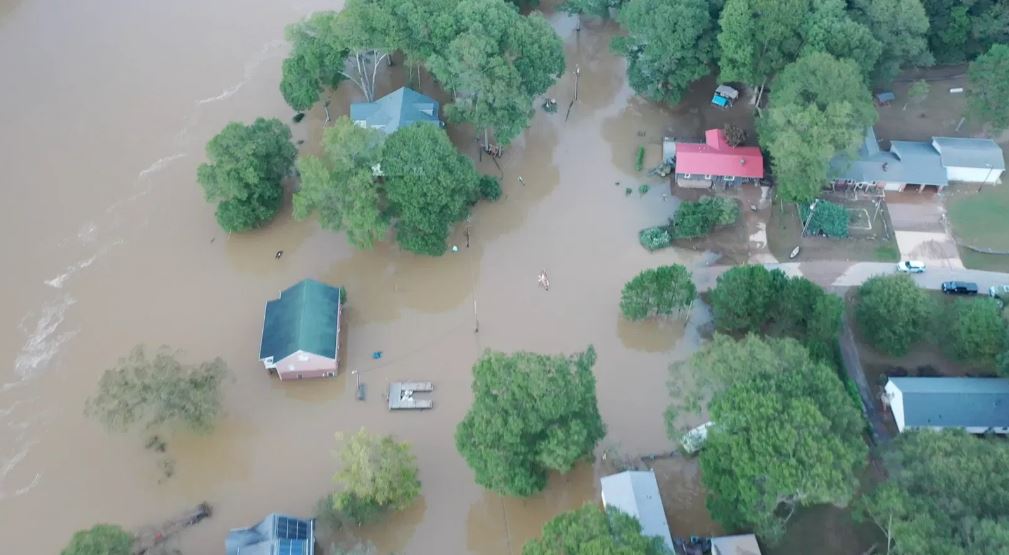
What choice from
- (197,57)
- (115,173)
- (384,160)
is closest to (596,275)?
(384,160)

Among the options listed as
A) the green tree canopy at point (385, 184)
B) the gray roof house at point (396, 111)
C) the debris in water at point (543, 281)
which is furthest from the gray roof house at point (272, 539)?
the gray roof house at point (396, 111)

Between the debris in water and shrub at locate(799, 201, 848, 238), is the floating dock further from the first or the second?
shrub at locate(799, 201, 848, 238)

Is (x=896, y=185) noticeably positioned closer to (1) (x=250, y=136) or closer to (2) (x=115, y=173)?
(1) (x=250, y=136)

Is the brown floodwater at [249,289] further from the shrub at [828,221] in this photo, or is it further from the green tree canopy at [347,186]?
the shrub at [828,221]

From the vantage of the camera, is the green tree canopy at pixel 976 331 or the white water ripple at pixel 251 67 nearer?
the green tree canopy at pixel 976 331

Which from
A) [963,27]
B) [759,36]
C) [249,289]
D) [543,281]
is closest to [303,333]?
[249,289]

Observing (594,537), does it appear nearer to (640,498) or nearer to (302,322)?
(640,498)

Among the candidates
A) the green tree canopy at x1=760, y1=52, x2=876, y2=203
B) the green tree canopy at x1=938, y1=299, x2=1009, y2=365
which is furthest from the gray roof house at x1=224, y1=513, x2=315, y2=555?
the green tree canopy at x1=938, y1=299, x2=1009, y2=365
